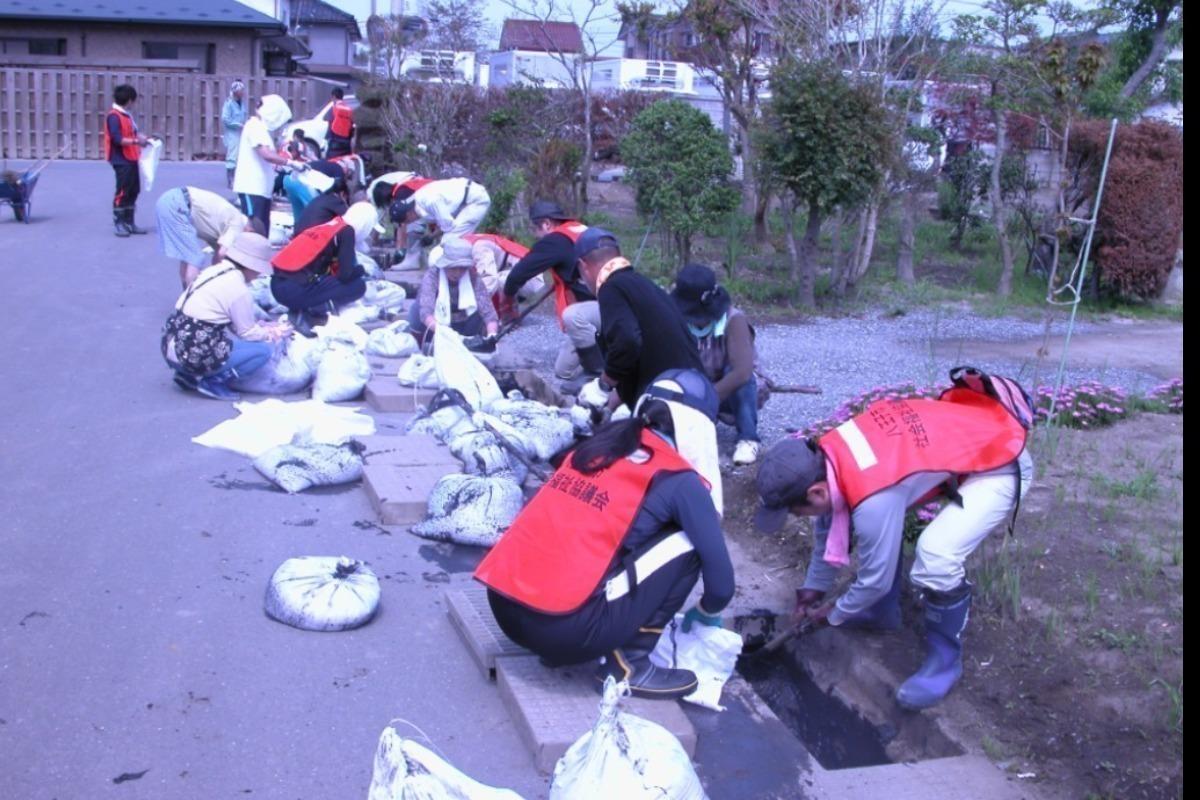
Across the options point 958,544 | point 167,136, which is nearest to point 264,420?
point 958,544

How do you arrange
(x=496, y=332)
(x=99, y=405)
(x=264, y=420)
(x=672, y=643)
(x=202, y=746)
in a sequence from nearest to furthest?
(x=202, y=746) < (x=672, y=643) < (x=264, y=420) < (x=99, y=405) < (x=496, y=332)

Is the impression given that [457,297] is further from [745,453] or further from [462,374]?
[745,453]

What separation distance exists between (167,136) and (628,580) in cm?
2353

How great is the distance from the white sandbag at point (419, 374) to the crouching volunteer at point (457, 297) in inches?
36.6

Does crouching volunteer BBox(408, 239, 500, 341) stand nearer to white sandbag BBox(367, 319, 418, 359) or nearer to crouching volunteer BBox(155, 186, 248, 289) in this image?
white sandbag BBox(367, 319, 418, 359)

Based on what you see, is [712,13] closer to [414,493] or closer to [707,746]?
[414,493]

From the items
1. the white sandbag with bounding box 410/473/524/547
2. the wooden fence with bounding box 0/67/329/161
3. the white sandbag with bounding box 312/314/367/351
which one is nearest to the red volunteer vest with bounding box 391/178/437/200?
the white sandbag with bounding box 312/314/367/351

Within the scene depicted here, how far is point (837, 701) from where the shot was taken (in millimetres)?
4496

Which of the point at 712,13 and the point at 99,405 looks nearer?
the point at 99,405

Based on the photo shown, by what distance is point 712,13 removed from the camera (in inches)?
523

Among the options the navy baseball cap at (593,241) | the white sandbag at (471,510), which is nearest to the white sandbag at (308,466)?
the white sandbag at (471,510)

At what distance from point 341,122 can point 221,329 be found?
9.30 meters

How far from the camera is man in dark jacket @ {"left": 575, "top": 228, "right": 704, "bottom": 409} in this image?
5.57 m

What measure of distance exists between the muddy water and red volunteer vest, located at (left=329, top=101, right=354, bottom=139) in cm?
1300
